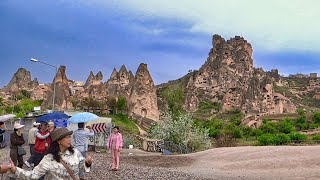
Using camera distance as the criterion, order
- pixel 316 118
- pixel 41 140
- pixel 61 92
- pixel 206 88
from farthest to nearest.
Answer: pixel 206 88, pixel 61 92, pixel 316 118, pixel 41 140

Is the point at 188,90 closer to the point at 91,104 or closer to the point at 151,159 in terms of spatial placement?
the point at 91,104

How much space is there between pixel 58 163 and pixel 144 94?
254ft

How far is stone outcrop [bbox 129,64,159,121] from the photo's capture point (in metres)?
82.8

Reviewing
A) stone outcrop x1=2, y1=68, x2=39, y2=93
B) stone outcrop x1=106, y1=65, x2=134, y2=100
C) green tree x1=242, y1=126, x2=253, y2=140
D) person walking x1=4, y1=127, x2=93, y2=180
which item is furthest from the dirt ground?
stone outcrop x1=2, y1=68, x2=39, y2=93

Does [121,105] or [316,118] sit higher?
[121,105]

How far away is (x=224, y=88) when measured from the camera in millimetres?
137750

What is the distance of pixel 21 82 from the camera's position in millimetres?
148000

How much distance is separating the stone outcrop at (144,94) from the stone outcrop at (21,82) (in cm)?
6862

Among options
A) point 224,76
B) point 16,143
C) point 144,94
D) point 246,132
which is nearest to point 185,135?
point 16,143

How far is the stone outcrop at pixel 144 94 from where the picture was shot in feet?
272

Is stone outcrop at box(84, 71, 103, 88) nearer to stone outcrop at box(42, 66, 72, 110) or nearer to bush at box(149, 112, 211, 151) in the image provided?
stone outcrop at box(42, 66, 72, 110)

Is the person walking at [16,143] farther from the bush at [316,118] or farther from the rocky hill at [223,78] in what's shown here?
the rocky hill at [223,78]

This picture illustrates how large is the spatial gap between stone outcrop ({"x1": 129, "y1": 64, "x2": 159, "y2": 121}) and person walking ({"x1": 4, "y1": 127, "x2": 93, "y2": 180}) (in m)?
75.8

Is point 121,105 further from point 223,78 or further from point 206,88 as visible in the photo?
point 206,88
